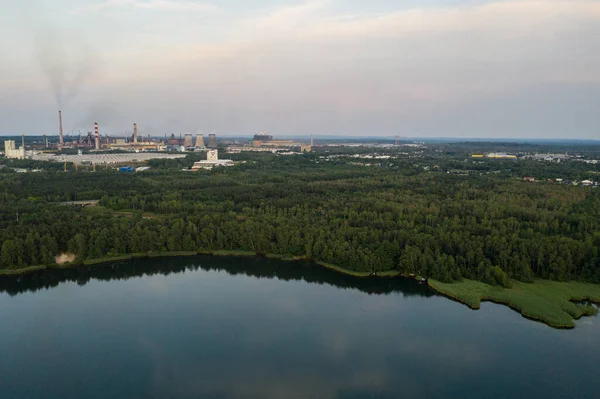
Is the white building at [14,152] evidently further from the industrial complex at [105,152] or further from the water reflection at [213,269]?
the water reflection at [213,269]

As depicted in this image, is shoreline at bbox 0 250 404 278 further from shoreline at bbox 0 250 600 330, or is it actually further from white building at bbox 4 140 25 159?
white building at bbox 4 140 25 159

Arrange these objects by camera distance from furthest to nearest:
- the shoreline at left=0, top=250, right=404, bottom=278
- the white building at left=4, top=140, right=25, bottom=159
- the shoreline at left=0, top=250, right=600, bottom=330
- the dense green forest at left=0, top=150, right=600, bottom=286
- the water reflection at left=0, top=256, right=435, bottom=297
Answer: the white building at left=4, top=140, right=25, bottom=159
the shoreline at left=0, top=250, right=404, bottom=278
the dense green forest at left=0, top=150, right=600, bottom=286
the water reflection at left=0, top=256, right=435, bottom=297
the shoreline at left=0, top=250, right=600, bottom=330

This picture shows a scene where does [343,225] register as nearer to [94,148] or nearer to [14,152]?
[14,152]

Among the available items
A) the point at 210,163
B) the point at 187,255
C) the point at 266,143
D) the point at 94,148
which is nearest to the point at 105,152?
the point at 94,148

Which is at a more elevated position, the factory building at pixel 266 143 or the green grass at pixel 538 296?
the factory building at pixel 266 143

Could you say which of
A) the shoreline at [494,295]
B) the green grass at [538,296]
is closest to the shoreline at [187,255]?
the shoreline at [494,295]

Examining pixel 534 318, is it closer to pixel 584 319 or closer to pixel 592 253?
pixel 584 319

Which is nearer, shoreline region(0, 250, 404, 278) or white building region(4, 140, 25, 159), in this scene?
shoreline region(0, 250, 404, 278)

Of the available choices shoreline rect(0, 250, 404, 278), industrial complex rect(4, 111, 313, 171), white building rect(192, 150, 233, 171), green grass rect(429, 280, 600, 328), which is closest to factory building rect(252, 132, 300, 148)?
industrial complex rect(4, 111, 313, 171)
